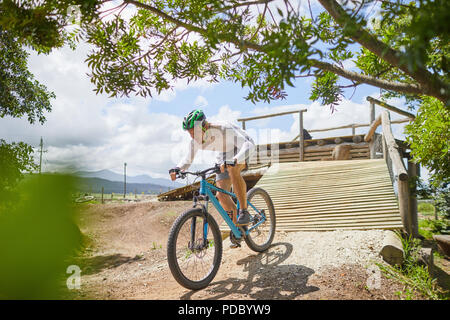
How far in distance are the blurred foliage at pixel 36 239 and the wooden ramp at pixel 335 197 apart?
4480mm

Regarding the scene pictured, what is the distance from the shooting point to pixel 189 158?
3.51 m

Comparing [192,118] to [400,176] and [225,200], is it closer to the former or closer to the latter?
[225,200]

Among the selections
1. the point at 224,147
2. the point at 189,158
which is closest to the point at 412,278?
the point at 224,147

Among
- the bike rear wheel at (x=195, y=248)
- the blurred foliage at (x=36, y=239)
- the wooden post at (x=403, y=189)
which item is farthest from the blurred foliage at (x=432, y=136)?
the blurred foliage at (x=36, y=239)

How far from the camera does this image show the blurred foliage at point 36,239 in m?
0.36

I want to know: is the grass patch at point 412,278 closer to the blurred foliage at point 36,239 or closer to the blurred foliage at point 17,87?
the blurred foliage at point 36,239

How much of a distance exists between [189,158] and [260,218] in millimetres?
1421

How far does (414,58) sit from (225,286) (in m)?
2.60

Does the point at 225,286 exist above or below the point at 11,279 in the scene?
below

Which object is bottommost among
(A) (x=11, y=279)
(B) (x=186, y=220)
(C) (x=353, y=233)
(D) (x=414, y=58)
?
(C) (x=353, y=233)

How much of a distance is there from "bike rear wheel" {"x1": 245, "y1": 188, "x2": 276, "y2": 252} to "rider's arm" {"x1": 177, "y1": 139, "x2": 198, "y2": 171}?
3.70ft

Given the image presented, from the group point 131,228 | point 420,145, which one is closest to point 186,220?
point 420,145
